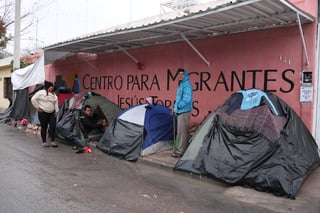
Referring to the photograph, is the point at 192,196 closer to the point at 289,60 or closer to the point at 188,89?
the point at 188,89

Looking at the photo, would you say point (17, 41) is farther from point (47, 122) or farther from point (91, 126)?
point (91, 126)

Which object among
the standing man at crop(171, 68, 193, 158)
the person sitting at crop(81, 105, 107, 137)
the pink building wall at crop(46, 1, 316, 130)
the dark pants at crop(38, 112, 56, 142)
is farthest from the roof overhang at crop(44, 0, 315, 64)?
the dark pants at crop(38, 112, 56, 142)

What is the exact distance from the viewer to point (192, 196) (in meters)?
5.66

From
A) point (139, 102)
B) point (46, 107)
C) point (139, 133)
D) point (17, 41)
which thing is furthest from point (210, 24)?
point (17, 41)

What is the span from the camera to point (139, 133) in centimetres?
840

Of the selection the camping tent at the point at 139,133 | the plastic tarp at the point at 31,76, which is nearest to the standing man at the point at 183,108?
the camping tent at the point at 139,133

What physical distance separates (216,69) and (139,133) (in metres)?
2.46

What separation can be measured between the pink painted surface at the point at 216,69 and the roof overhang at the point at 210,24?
213mm

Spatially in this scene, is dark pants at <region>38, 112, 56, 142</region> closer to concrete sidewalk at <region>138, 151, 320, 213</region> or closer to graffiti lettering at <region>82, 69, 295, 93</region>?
graffiti lettering at <region>82, 69, 295, 93</region>

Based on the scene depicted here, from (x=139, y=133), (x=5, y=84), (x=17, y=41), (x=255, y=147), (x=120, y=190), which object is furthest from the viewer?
(x=5, y=84)

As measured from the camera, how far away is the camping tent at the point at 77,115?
32.4ft

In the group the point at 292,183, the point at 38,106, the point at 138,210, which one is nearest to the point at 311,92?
the point at 292,183

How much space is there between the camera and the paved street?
16.6 feet

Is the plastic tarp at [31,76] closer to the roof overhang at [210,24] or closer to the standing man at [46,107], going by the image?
the roof overhang at [210,24]
